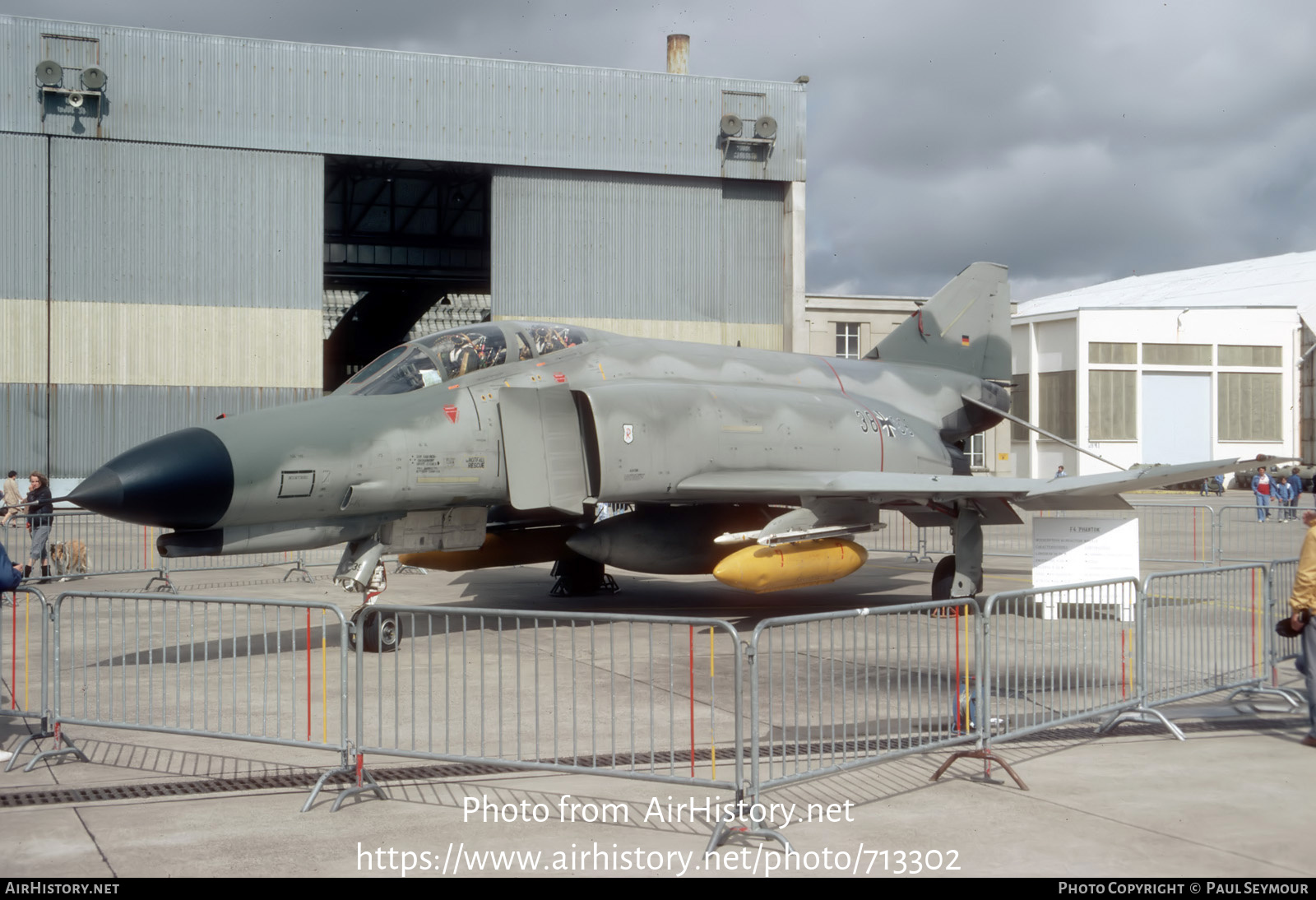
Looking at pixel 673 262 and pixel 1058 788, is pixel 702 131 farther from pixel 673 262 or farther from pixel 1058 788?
pixel 1058 788

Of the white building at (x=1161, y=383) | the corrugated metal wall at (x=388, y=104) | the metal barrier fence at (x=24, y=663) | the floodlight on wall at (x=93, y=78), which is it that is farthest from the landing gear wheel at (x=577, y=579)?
the white building at (x=1161, y=383)

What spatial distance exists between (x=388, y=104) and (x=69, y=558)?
17.4 m

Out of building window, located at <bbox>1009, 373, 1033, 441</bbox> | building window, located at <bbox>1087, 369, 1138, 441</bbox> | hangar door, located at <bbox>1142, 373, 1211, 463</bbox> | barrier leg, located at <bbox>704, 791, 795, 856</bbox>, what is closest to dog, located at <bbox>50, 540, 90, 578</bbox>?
barrier leg, located at <bbox>704, 791, 795, 856</bbox>

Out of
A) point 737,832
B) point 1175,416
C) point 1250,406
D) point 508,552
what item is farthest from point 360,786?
point 1250,406

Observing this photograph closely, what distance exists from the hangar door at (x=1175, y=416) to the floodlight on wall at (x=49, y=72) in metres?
41.0

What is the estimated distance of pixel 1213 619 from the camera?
8.39 m

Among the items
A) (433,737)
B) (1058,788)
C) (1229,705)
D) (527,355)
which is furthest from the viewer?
(527,355)

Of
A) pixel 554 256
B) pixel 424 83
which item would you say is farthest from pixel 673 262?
pixel 424 83

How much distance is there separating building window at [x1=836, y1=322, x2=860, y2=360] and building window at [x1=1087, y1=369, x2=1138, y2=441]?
9.73 m

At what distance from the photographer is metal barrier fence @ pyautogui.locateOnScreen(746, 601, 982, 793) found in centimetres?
532

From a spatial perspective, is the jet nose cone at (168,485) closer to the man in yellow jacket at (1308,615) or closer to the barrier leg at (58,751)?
the barrier leg at (58,751)

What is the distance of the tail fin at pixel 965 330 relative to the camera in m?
15.5

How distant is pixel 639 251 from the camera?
3212 centimetres

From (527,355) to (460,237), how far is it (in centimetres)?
3066
